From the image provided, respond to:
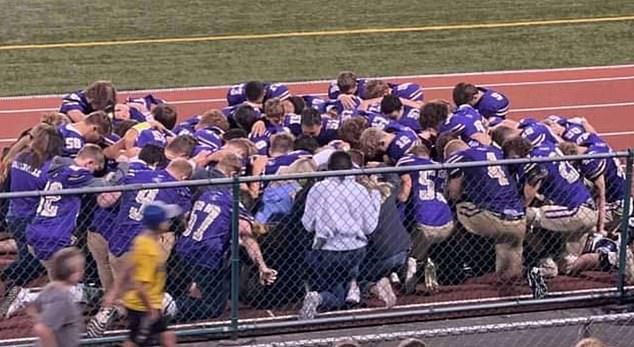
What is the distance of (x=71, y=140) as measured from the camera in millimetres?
11375

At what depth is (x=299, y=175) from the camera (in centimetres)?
936

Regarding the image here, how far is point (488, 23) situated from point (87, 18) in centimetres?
720

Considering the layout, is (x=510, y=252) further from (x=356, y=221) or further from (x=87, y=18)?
(x=87, y=18)

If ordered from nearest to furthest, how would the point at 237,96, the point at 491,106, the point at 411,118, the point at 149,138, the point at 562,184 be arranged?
the point at 562,184
the point at 149,138
the point at 411,118
the point at 491,106
the point at 237,96

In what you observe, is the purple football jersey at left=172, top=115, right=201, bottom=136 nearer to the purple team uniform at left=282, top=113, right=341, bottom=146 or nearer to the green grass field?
the purple team uniform at left=282, top=113, right=341, bottom=146

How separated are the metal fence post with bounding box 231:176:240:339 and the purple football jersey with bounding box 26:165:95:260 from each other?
1.25 metres

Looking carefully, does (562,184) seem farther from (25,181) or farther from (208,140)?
(25,181)

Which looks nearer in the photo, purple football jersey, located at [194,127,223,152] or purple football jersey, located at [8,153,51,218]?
purple football jersey, located at [8,153,51,218]

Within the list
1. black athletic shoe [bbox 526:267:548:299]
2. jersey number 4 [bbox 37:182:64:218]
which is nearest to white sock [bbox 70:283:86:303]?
jersey number 4 [bbox 37:182:64:218]

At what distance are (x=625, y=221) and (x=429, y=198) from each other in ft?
5.13

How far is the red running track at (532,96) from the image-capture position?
1758cm

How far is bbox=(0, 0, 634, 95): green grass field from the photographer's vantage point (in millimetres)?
20094

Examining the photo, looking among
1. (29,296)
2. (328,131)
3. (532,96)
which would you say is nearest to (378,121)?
(328,131)

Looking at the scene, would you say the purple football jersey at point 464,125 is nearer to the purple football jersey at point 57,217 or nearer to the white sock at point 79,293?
the purple football jersey at point 57,217
